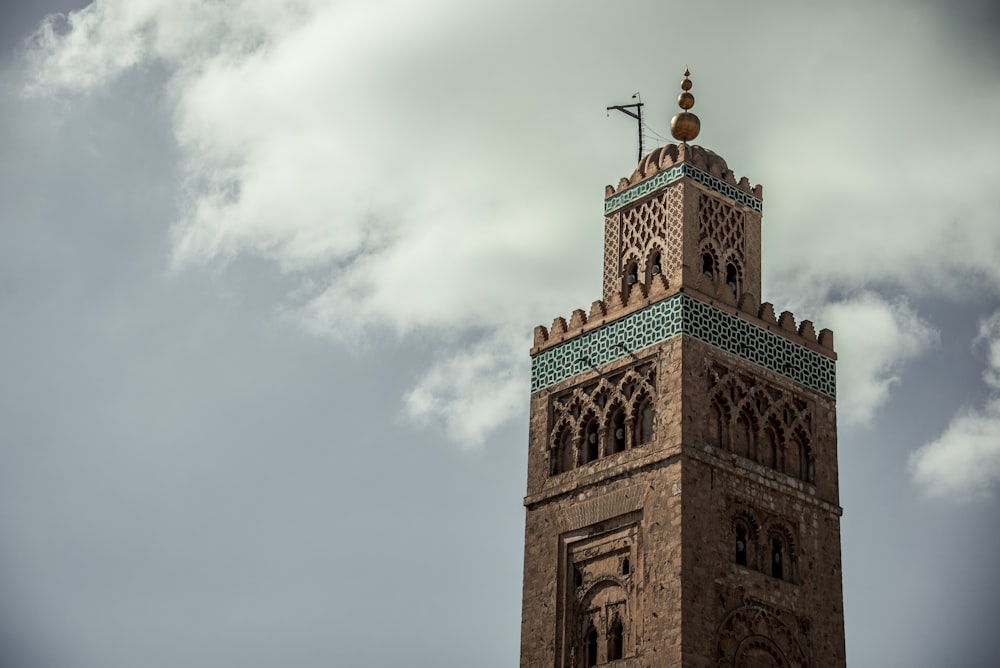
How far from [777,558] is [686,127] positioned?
6896 mm

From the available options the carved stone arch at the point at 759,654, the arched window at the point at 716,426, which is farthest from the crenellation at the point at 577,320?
the carved stone arch at the point at 759,654

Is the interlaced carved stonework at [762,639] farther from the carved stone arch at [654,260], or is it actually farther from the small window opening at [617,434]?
the carved stone arch at [654,260]

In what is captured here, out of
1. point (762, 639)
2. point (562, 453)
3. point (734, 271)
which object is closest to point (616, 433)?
point (562, 453)

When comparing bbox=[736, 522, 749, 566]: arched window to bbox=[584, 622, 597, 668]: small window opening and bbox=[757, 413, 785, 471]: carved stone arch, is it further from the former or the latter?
bbox=[584, 622, 597, 668]: small window opening

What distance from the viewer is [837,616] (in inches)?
958

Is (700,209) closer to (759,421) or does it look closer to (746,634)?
(759,421)

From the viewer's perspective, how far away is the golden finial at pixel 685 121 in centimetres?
2664

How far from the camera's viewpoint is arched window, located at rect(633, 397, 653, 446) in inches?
950

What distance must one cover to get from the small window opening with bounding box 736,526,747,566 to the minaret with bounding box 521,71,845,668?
0.02 meters

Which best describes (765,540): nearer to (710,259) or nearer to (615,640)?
(615,640)

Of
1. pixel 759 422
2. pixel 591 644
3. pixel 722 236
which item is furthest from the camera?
pixel 722 236

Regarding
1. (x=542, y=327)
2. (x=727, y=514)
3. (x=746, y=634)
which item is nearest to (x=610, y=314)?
(x=542, y=327)

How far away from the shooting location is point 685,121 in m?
26.7

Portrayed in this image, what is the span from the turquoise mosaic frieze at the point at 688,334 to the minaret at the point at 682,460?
25 millimetres
